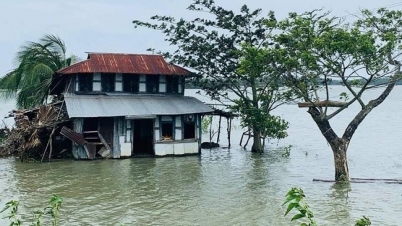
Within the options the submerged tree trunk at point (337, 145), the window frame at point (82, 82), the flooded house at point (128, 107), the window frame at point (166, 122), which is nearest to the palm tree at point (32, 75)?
the flooded house at point (128, 107)

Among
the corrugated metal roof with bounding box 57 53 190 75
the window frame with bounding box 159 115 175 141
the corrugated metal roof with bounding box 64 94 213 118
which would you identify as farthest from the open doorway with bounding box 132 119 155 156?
the corrugated metal roof with bounding box 57 53 190 75

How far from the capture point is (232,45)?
25.8 meters

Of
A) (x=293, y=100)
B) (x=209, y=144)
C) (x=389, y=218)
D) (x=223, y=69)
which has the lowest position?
(x=389, y=218)

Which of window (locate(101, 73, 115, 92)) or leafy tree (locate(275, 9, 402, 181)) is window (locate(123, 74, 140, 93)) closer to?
window (locate(101, 73, 115, 92))

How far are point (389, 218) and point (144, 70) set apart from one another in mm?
15005

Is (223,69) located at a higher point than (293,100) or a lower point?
higher

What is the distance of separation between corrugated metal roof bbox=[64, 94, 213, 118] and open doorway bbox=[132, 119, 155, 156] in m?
1.13

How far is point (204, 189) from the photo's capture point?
17188mm

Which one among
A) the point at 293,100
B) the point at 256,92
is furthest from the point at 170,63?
the point at 293,100

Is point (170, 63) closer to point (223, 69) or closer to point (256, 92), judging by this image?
point (223, 69)

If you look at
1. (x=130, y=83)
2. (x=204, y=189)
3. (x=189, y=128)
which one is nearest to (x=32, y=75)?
(x=130, y=83)

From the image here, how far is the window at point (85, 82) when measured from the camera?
24.7 m

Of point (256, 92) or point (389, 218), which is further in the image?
point (256, 92)

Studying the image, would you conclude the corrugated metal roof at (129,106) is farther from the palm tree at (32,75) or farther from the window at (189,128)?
the palm tree at (32,75)
